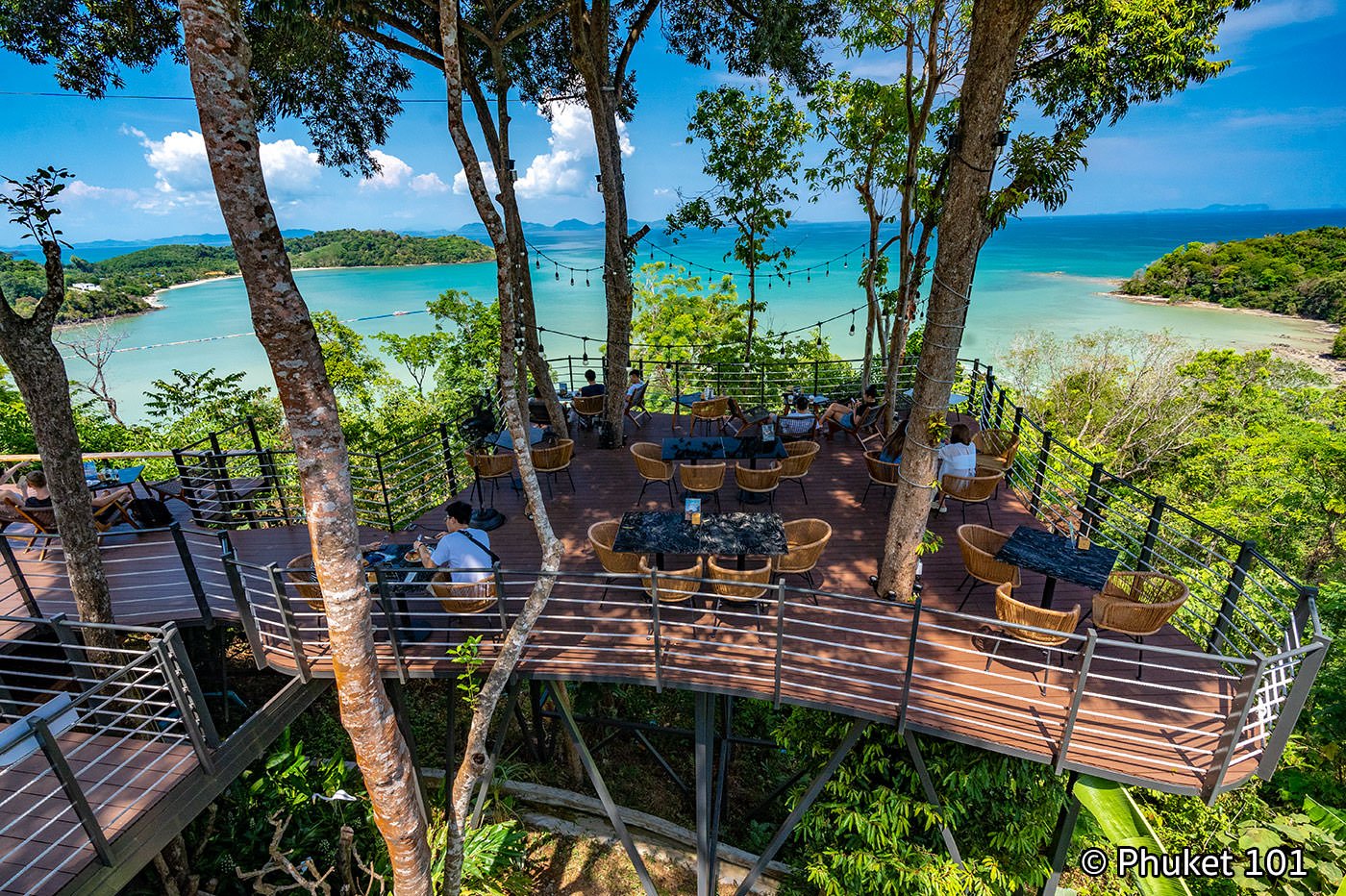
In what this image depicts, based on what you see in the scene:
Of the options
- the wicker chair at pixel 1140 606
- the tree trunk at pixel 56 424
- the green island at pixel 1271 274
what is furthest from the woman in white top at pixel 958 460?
the green island at pixel 1271 274

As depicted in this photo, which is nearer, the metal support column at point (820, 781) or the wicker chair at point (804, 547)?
the metal support column at point (820, 781)

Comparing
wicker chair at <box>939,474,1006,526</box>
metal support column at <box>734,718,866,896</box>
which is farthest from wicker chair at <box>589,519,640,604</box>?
wicker chair at <box>939,474,1006,526</box>

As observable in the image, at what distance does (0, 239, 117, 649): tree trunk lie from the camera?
4.93m

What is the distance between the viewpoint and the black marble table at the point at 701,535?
5.84 metres

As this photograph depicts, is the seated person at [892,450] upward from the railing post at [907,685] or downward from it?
upward

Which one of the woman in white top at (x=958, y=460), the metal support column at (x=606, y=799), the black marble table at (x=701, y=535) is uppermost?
the woman in white top at (x=958, y=460)

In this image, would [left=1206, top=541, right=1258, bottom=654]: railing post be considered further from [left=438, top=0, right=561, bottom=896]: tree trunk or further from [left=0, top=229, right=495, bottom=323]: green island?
[left=0, top=229, right=495, bottom=323]: green island

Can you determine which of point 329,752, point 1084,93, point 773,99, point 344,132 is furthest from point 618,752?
point 773,99

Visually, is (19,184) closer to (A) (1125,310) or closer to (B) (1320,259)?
(B) (1320,259)

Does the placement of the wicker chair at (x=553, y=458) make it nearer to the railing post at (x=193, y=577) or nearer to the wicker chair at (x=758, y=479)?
the wicker chair at (x=758, y=479)

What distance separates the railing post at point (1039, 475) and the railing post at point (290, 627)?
27.5 ft

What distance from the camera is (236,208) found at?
121 inches

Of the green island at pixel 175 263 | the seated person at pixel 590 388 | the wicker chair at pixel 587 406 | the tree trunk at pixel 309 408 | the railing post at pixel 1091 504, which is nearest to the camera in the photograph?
the tree trunk at pixel 309 408

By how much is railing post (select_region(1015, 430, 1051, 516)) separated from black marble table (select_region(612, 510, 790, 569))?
369 centimetres
